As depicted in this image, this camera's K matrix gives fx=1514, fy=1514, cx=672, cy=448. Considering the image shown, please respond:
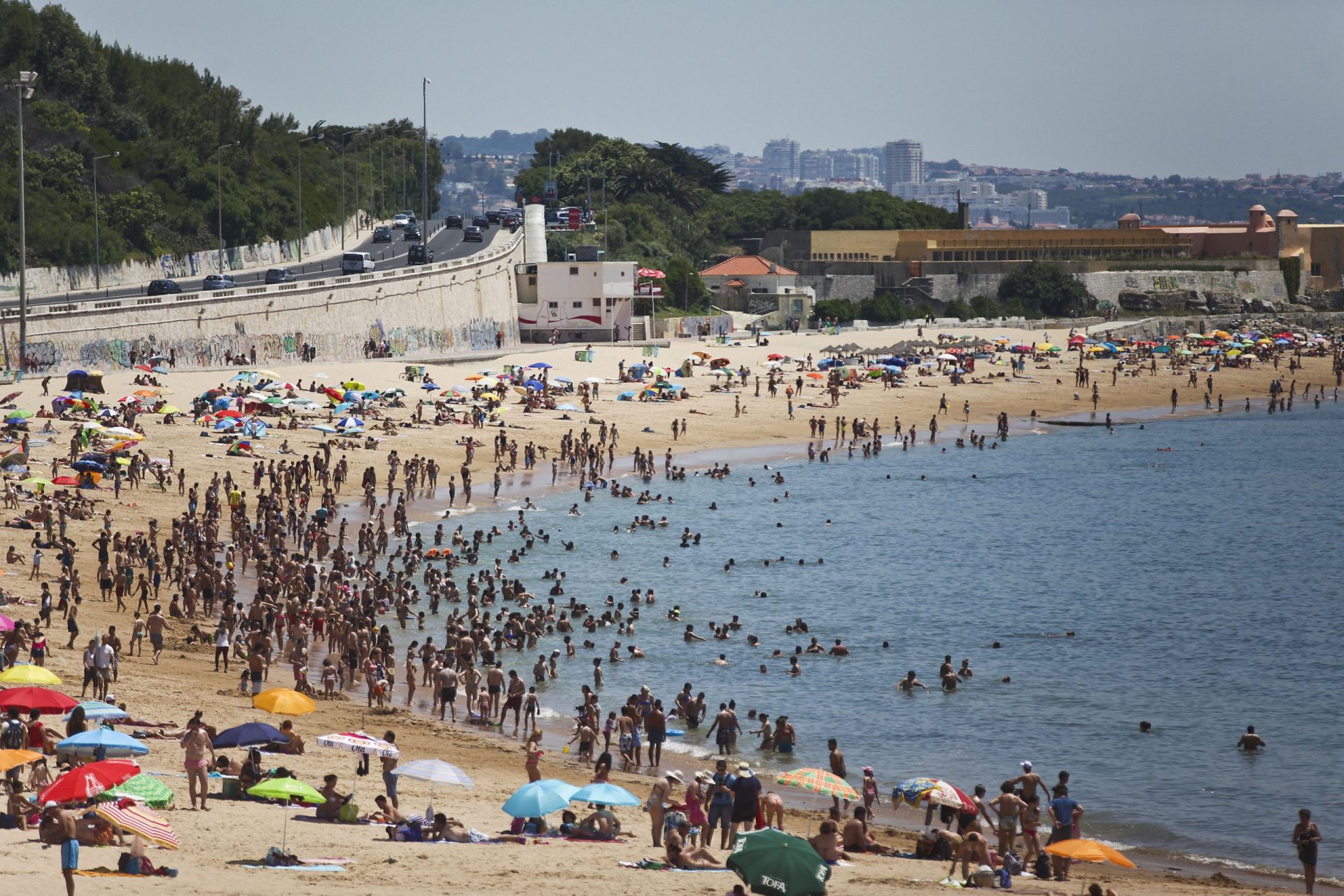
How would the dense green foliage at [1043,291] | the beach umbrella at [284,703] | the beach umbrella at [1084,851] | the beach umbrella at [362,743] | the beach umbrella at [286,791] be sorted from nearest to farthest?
the beach umbrella at [286,791] < the beach umbrella at [1084,851] < the beach umbrella at [362,743] < the beach umbrella at [284,703] < the dense green foliage at [1043,291]

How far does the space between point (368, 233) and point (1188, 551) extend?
250 ft

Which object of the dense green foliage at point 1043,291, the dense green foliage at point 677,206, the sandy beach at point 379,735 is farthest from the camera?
the dense green foliage at point 677,206

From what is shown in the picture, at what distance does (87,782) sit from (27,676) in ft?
16.2

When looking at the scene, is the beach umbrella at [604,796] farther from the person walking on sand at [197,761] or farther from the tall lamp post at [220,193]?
the tall lamp post at [220,193]

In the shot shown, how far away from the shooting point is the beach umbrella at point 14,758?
50.2 ft

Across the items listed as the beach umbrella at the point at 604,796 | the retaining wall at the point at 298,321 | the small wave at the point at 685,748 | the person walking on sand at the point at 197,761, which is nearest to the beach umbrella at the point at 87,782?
the person walking on sand at the point at 197,761

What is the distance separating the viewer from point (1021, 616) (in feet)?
119

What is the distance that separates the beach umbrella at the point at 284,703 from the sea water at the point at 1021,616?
6.35 meters

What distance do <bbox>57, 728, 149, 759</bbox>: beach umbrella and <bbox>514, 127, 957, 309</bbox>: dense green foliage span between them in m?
88.1

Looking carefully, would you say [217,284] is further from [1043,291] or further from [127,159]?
[1043,291]

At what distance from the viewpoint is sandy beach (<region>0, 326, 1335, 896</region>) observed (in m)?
14.7

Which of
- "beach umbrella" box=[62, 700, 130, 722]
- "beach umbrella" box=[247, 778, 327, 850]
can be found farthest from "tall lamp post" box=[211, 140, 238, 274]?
"beach umbrella" box=[247, 778, 327, 850]

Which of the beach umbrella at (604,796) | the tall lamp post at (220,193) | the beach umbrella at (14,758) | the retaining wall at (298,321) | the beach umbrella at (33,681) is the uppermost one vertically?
the tall lamp post at (220,193)

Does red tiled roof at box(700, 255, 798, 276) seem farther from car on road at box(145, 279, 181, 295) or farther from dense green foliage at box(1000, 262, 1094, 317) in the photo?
car on road at box(145, 279, 181, 295)
